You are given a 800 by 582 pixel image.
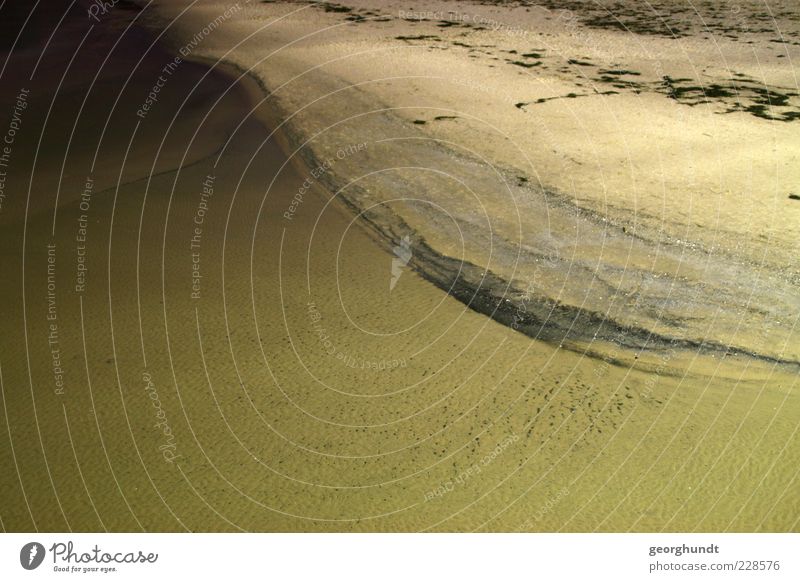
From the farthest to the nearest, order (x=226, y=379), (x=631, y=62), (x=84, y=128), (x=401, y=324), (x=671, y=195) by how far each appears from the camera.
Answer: (x=631, y=62) → (x=84, y=128) → (x=671, y=195) → (x=401, y=324) → (x=226, y=379)

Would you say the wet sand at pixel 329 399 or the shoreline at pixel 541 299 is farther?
the shoreline at pixel 541 299

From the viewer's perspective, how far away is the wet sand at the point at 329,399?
4660 millimetres

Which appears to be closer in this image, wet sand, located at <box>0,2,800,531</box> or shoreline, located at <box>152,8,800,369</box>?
wet sand, located at <box>0,2,800,531</box>

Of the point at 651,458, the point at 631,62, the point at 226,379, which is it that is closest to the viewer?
the point at 651,458

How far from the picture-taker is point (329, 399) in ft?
17.9

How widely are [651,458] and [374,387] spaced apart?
1823 millimetres

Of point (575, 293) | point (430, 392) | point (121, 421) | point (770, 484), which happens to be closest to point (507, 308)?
point (575, 293)

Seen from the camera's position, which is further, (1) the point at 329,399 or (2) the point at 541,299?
(2) the point at 541,299

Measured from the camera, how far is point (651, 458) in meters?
4.94

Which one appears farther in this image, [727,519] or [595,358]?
[595,358]

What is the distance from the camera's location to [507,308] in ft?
21.2

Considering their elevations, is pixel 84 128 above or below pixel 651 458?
above

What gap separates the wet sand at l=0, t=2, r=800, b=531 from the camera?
4.66 m

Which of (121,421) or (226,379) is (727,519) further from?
(121,421)
